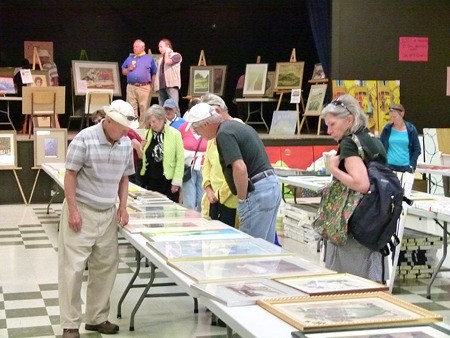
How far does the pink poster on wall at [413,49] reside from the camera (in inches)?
511

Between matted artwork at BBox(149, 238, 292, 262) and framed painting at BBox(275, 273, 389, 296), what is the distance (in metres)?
0.54

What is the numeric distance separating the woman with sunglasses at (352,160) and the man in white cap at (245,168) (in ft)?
2.45

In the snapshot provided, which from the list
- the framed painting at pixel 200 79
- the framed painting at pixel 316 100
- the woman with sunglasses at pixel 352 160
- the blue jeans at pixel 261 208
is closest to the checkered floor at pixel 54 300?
A: the blue jeans at pixel 261 208

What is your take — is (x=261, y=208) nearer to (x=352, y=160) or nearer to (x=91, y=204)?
(x=91, y=204)

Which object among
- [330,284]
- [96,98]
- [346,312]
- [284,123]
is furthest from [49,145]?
[346,312]

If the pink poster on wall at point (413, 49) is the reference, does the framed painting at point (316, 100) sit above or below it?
below

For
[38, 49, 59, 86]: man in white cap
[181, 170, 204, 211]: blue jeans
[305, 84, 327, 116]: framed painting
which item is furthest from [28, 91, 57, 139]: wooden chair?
[181, 170, 204, 211]: blue jeans

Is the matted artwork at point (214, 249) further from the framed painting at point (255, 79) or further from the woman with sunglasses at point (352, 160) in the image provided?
the framed painting at point (255, 79)

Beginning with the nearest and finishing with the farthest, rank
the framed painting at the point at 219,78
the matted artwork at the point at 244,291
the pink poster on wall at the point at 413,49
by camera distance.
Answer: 1. the matted artwork at the point at 244,291
2. the pink poster on wall at the point at 413,49
3. the framed painting at the point at 219,78

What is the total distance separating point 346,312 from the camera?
2.53m

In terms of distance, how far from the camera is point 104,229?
4551 millimetres

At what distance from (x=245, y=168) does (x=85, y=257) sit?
3.55ft

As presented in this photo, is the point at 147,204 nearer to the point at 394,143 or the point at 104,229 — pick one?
the point at 104,229

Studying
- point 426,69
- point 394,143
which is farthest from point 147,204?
point 426,69
